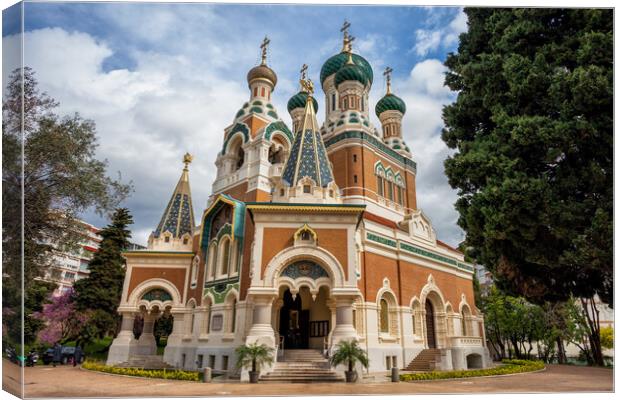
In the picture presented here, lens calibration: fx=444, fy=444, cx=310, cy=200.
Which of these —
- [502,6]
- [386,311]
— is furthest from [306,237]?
[502,6]

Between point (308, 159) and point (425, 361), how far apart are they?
328 inches

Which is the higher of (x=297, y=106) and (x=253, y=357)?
(x=297, y=106)

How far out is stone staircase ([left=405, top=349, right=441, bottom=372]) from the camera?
1559cm

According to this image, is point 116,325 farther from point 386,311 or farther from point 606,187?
point 606,187

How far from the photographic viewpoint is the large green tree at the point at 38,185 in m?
8.30

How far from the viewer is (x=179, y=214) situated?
2020cm

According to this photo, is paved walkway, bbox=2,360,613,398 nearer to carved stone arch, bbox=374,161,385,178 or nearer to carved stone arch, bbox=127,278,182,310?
carved stone arch, bbox=127,278,182,310

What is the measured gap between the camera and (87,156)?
1110 cm

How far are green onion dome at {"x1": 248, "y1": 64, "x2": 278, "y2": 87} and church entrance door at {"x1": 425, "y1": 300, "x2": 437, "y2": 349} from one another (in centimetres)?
1270

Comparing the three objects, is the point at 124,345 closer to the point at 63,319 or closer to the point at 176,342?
the point at 176,342

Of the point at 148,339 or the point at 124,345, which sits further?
the point at 148,339

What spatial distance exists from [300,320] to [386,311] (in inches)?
124

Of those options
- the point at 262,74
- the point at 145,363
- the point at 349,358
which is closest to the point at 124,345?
the point at 145,363

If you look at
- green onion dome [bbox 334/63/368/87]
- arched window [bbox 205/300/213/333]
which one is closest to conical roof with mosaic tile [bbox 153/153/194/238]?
arched window [bbox 205/300/213/333]
